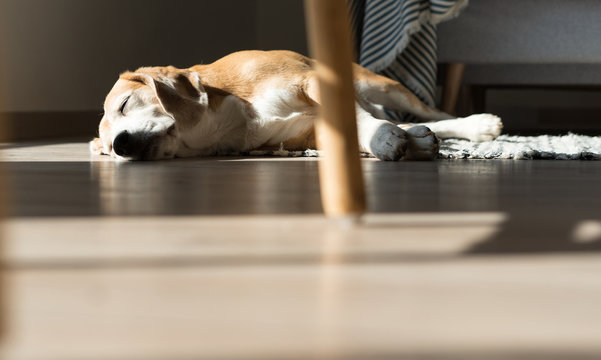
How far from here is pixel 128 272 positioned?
618mm

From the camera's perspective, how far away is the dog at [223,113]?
198cm

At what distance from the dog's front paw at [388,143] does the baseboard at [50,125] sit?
1.48 metres

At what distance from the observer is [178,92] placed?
2.02m

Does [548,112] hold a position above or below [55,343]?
above

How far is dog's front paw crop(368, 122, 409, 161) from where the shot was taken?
1790 millimetres

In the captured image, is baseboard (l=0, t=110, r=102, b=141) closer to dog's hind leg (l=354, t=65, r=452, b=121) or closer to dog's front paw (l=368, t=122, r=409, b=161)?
dog's hind leg (l=354, t=65, r=452, b=121)

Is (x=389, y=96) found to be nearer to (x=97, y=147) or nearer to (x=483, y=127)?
(x=483, y=127)

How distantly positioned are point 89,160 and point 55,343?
1.58 meters

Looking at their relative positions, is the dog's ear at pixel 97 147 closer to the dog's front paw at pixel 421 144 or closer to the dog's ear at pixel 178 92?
the dog's ear at pixel 178 92

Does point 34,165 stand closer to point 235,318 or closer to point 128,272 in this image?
point 128,272

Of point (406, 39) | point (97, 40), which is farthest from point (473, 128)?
point (97, 40)

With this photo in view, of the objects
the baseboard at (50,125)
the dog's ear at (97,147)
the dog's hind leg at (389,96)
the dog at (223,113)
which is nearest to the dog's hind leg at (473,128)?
the dog at (223,113)

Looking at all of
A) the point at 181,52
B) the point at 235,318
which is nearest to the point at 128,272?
the point at 235,318

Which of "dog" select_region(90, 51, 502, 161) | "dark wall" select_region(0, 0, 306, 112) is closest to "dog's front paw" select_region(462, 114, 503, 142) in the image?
"dog" select_region(90, 51, 502, 161)
